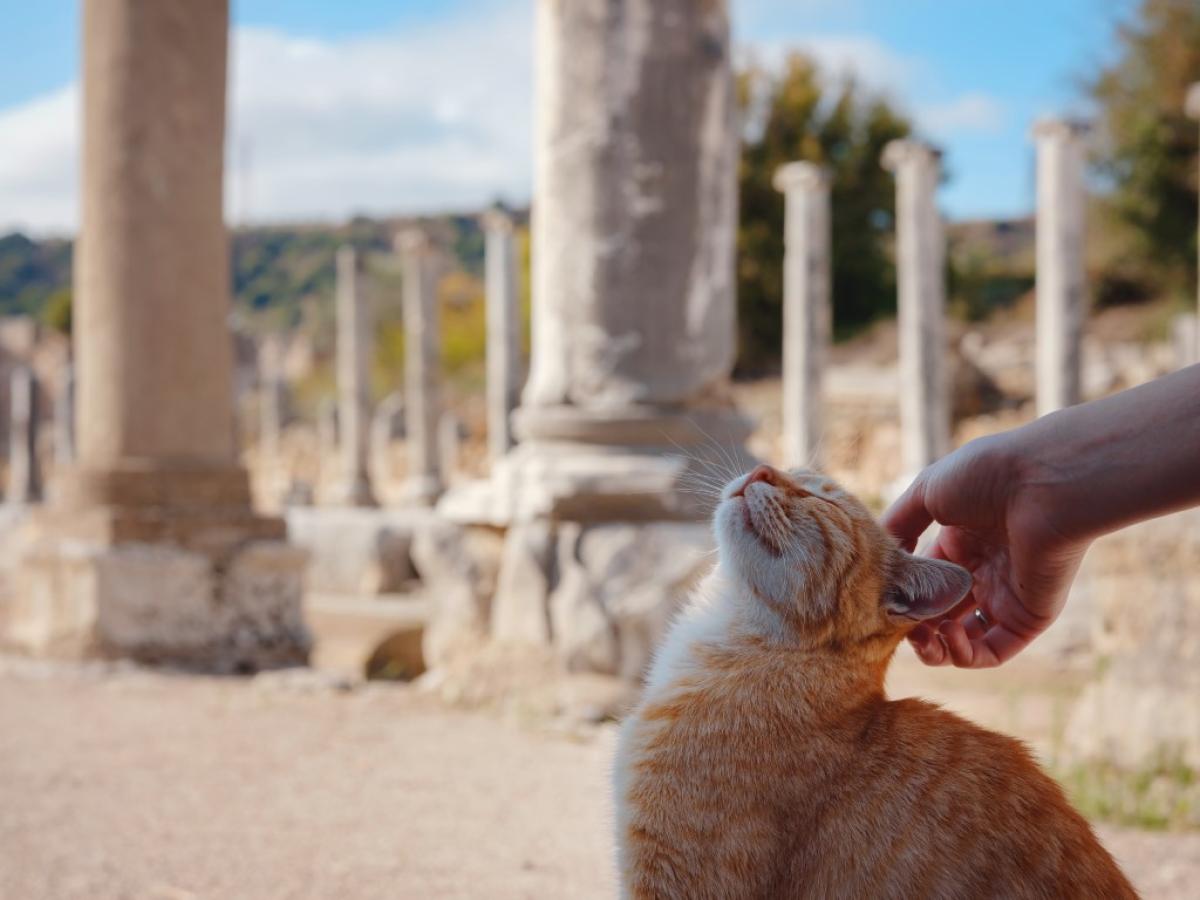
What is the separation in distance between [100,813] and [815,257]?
41.9 feet

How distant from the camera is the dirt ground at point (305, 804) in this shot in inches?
147

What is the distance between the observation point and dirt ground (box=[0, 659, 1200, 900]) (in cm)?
374

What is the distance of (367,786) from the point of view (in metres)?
4.87

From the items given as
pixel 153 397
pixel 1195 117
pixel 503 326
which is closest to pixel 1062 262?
pixel 1195 117

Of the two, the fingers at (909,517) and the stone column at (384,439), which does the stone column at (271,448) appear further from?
the fingers at (909,517)

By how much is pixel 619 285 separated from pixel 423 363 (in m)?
14.5

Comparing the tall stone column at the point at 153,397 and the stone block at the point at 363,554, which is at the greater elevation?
the tall stone column at the point at 153,397

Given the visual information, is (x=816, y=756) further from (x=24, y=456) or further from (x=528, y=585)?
(x=24, y=456)

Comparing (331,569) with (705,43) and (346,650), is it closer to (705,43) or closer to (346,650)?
(346,650)

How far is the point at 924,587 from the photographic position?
202 cm

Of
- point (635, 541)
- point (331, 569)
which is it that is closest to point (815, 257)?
point (331, 569)

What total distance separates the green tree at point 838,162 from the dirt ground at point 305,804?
25084 millimetres

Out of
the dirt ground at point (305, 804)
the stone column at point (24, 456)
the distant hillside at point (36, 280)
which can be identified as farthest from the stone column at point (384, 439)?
the distant hillside at point (36, 280)

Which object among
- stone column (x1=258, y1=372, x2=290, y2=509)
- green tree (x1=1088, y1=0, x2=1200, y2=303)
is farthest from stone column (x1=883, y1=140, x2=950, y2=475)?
stone column (x1=258, y1=372, x2=290, y2=509)
